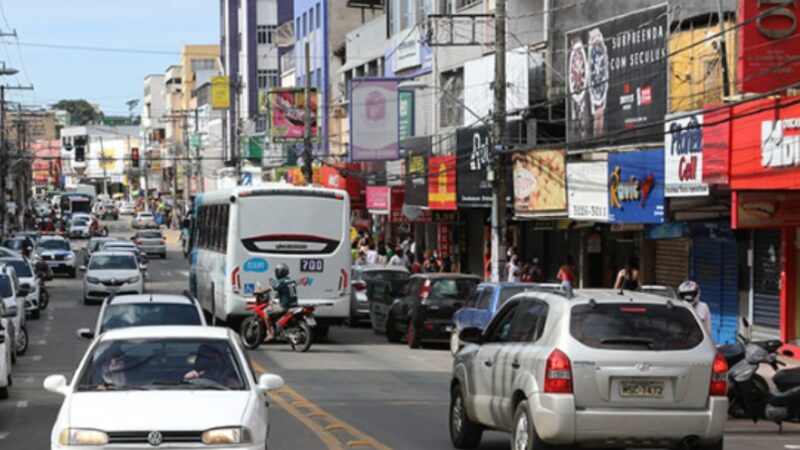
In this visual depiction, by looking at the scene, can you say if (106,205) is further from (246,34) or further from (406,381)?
(406,381)

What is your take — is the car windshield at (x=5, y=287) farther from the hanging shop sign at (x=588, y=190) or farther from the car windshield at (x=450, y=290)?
the hanging shop sign at (x=588, y=190)

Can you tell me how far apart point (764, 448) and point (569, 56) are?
21778mm

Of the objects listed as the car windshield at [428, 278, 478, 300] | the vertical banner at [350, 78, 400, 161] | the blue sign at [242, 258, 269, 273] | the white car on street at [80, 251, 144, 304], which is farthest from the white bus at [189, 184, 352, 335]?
the vertical banner at [350, 78, 400, 161]

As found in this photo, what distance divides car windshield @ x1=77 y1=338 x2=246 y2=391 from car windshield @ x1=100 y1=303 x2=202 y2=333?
7283 millimetres

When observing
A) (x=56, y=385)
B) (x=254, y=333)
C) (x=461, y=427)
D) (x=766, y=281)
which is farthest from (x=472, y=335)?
(x=766, y=281)

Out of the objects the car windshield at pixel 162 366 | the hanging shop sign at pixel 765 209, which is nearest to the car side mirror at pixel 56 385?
the car windshield at pixel 162 366

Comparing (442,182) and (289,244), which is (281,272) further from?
(442,182)

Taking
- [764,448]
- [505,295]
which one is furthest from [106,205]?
[764,448]

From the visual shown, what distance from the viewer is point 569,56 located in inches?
1442

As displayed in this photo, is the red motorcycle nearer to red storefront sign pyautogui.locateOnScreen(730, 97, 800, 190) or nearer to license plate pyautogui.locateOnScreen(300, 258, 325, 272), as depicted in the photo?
license plate pyautogui.locateOnScreen(300, 258, 325, 272)

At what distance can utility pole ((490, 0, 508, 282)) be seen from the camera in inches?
1289

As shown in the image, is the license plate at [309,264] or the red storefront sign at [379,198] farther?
the red storefront sign at [379,198]

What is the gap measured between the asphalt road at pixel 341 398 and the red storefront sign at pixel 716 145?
6.21m

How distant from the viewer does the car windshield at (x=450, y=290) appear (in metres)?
30.7
